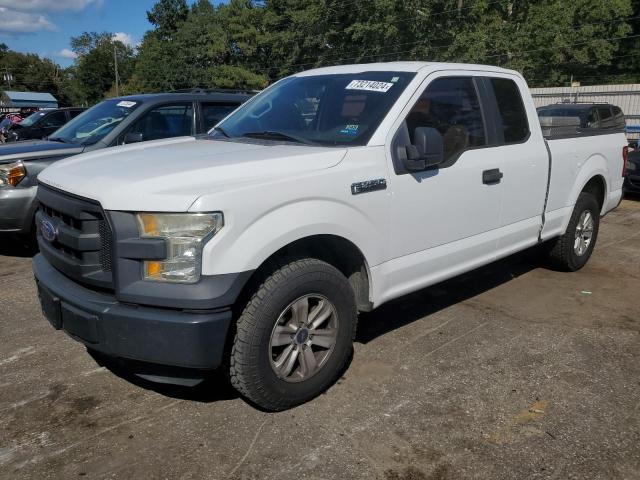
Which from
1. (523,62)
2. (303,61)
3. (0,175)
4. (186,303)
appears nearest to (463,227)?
(186,303)

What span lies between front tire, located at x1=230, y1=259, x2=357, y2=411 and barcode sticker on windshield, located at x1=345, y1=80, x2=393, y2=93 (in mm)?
1344

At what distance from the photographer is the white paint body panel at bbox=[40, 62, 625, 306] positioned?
110 inches

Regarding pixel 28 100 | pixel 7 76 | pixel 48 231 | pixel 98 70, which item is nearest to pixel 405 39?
pixel 28 100

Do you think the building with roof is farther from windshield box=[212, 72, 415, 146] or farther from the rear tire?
the rear tire

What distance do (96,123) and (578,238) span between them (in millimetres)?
5426

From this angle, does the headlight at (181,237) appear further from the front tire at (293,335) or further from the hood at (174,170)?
the front tire at (293,335)

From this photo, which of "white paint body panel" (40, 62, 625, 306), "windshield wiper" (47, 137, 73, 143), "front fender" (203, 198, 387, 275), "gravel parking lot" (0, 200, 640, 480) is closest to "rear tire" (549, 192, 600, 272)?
"white paint body panel" (40, 62, 625, 306)

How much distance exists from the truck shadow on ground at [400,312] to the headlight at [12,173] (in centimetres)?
304

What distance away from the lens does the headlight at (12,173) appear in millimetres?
6035

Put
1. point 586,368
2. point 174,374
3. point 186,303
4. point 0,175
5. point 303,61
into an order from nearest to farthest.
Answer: point 186,303 < point 174,374 < point 586,368 < point 0,175 < point 303,61

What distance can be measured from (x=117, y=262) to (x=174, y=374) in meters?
0.65

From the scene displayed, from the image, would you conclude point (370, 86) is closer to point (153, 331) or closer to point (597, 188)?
point (153, 331)

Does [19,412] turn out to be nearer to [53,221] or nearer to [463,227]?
[53,221]

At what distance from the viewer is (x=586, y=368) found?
3.79 meters
